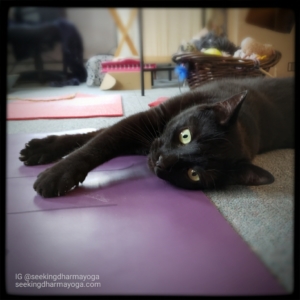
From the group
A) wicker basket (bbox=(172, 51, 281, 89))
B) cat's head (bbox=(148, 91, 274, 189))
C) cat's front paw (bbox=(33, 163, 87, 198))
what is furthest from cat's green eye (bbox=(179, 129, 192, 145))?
wicker basket (bbox=(172, 51, 281, 89))

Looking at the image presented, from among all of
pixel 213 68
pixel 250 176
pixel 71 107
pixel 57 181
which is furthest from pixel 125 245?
pixel 213 68

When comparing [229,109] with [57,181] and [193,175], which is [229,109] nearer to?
[193,175]

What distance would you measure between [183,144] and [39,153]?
0.45m

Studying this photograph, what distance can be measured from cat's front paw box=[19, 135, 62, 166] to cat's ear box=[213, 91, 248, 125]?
492 mm

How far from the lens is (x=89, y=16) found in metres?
0.47

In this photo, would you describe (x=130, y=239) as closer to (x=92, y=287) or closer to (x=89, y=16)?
(x=92, y=287)

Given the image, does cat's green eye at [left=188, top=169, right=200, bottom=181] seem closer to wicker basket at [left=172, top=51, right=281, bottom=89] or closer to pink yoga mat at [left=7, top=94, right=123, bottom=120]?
pink yoga mat at [left=7, top=94, right=123, bottom=120]

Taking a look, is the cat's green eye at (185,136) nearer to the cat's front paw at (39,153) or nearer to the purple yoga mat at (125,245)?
the purple yoga mat at (125,245)

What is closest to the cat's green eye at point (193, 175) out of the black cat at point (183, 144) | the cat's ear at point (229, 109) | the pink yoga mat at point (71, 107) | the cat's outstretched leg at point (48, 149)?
the black cat at point (183, 144)

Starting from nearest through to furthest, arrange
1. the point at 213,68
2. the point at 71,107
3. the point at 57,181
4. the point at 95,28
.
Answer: the point at 95,28 → the point at 57,181 → the point at 71,107 → the point at 213,68

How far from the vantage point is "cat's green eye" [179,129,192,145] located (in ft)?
2.54

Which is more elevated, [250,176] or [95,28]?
[95,28]

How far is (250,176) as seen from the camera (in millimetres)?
758
